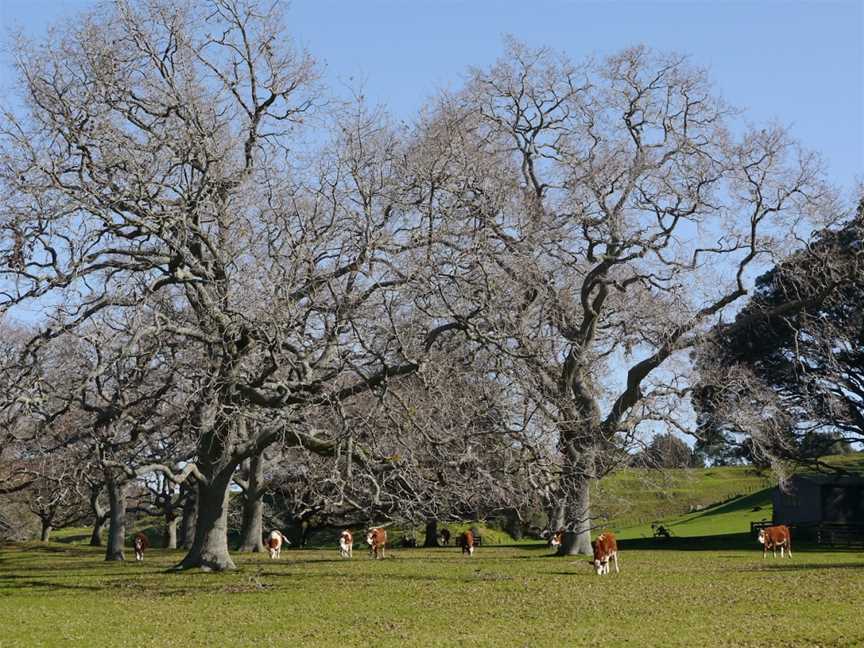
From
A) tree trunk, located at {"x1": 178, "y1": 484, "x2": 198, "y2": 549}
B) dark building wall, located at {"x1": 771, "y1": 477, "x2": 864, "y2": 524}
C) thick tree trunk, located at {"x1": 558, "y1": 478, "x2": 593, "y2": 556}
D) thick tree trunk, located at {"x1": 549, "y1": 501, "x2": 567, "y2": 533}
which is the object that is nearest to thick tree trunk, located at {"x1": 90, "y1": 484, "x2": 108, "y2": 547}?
tree trunk, located at {"x1": 178, "y1": 484, "x2": 198, "y2": 549}

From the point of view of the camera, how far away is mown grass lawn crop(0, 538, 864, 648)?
46.2 ft

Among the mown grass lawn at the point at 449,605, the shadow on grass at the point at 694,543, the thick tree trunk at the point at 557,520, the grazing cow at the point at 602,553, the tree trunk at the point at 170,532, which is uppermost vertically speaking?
the tree trunk at the point at 170,532

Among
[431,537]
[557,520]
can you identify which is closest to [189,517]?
[431,537]

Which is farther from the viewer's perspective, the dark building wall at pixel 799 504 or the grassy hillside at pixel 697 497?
the grassy hillside at pixel 697 497

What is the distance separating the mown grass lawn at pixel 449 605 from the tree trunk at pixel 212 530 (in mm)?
765

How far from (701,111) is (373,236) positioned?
16674 mm

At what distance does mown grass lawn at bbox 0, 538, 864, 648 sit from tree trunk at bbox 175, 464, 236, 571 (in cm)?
77

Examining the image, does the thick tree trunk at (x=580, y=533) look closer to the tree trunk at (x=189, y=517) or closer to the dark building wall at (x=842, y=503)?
the tree trunk at (x=189, y=517)

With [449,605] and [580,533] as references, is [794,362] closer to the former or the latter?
[580,533]

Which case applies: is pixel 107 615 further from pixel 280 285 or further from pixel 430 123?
pixel 430 123

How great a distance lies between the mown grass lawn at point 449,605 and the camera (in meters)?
Answer: 14.1

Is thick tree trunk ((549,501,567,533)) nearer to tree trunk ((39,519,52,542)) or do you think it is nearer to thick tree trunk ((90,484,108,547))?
thick tree trunk ((90,484,108,547))

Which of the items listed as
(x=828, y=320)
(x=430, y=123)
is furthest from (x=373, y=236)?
(x=828, y=320)

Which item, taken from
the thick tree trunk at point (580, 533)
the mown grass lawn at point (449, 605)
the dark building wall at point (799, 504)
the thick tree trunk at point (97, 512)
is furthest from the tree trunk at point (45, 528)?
the dark building wall at point (799, 504)
